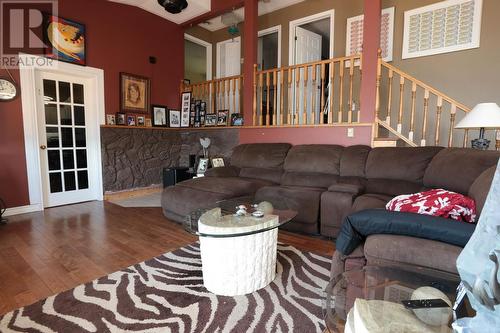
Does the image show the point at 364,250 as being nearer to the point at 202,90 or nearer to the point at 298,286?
the point at 298,286

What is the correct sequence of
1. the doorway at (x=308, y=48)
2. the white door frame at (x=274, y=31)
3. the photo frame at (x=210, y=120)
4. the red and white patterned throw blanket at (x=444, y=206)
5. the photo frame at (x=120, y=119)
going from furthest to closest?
1. the white door frame at (x=274, y=31)
2. the photo frame at (x=210, y=120)
3. the doorway at (x=308, y=48)
4. the photo frame at (x=120, y=119)
5. the red and white patterned throw blanket at (x=444, y=206)

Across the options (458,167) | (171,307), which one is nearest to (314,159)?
(458,167)

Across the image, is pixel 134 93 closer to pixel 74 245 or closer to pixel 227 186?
pixel 227 186

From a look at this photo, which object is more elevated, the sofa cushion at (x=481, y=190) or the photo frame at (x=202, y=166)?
the sofa cushion at (x=481, y=190)

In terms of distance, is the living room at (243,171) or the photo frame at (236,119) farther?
the photo frame at (236,119)

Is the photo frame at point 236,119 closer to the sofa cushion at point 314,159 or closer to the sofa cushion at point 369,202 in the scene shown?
the sofa cushion at point 314,159

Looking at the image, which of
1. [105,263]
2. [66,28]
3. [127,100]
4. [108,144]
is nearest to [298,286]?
[105,263]

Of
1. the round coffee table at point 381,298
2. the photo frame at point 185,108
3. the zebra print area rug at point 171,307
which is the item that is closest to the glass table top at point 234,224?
the zebra print area rug at point 171,307

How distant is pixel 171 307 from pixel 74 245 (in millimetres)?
1482

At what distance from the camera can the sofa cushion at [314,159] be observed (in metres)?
3.20

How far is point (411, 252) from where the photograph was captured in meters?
1.26

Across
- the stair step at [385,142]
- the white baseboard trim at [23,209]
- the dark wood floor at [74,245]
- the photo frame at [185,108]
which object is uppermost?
the photo frame at [185,108]

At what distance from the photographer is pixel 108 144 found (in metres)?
4.41

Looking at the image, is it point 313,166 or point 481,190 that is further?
point 313,166
